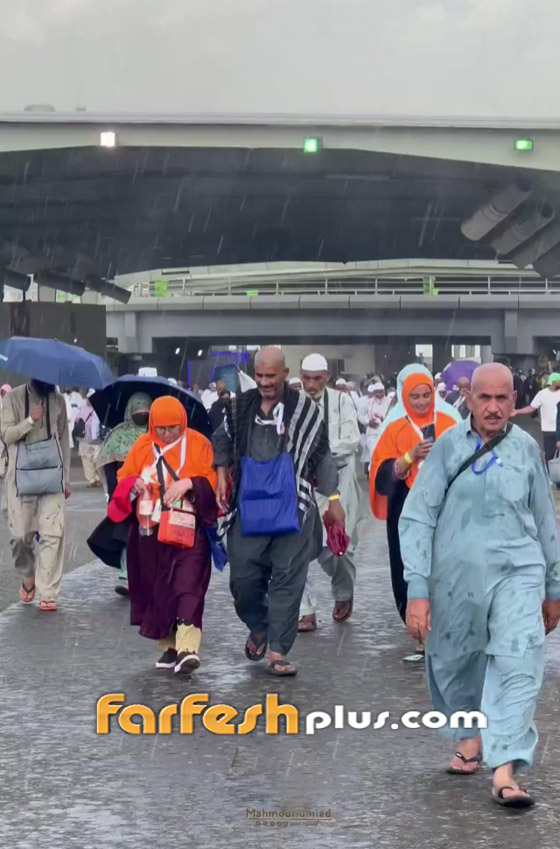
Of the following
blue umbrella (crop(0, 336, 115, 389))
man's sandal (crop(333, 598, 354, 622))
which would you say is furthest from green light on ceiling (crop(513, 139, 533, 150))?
man's sandal (crop(333, 598, 354, 622))

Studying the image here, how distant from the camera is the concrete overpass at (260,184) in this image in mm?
24844

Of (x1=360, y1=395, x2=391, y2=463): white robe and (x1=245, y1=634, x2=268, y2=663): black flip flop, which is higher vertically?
(x1=360, y1=395, x2=391, y2=463): white robe

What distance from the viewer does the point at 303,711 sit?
304 inches

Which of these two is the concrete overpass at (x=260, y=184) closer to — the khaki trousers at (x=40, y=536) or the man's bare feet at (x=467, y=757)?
the khaki trousers at (x=40, y=536)

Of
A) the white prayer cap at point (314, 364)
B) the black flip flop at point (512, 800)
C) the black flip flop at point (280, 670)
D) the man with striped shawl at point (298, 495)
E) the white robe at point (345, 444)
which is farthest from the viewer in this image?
the white robe at point (345, 444)

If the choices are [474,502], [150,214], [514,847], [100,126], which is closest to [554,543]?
[474,502]

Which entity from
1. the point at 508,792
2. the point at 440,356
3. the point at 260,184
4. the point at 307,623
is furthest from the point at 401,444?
the point at 440,356

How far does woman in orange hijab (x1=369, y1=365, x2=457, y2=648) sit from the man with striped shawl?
0.75 meters

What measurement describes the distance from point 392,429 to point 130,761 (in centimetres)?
340

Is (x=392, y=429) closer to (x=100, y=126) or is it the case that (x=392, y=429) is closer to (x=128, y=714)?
(x=128, y=714)

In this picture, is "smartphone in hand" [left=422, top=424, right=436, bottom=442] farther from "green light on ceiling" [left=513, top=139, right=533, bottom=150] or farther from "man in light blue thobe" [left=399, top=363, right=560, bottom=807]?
"green light on ceiling" [left=513, top=139, right=533, bottom=150]

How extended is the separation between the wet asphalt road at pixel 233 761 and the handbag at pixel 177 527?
674mm

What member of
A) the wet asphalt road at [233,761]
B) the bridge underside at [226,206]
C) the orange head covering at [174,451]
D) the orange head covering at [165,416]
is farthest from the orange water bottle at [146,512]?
the bridge underside at [226,206]

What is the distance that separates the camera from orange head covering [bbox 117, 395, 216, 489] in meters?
9.07
